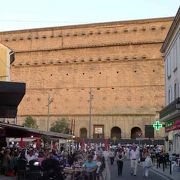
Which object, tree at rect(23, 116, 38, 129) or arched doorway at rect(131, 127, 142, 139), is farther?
arched doorway at rect(131, 127, 142, 139)

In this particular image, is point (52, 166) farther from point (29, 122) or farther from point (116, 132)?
point (116, 132)

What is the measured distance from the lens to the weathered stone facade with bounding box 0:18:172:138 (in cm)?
9325

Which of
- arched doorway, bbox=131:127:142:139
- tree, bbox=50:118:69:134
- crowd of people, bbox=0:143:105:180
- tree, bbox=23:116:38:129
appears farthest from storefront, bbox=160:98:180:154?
tree, bbox=23:116:38:129

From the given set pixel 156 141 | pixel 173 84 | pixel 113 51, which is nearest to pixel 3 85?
pixel 173 84

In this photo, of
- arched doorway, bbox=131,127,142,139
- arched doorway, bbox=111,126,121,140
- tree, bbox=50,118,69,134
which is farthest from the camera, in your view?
arched doorway, bbox=111,126,121,140

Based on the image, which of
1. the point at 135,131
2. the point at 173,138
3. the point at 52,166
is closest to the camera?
the point at 52,166

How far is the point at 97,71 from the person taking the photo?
96.4 metres

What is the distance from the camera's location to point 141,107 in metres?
92.9

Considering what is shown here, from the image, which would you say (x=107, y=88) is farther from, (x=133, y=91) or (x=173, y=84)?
(x=173, y=84)

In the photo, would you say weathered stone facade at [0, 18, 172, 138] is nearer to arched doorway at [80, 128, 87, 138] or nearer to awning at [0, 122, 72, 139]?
arched doorway at [80, 128, 87, 138]

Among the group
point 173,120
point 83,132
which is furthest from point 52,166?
point 83,132

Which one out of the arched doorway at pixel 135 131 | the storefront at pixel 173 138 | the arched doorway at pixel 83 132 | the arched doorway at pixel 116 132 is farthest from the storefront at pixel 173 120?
the arched doorway at pixel 83 132

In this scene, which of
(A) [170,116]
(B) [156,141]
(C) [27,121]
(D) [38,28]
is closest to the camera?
(A) [170,116]

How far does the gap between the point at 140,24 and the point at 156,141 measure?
27143mm
